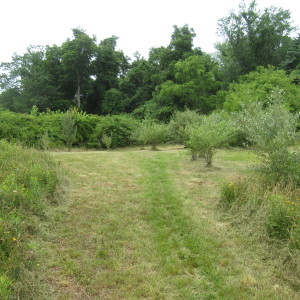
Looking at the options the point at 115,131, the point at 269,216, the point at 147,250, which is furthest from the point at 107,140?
the point at 269,216

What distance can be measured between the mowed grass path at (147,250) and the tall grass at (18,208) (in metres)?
0.30

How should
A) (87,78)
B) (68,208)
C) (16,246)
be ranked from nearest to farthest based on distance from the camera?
(16,246) → (68,208) → (87,78)

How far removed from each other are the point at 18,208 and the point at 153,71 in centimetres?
2897

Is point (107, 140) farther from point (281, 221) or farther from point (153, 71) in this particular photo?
point (153, 71)

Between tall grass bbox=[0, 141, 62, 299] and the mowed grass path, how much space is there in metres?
0.30

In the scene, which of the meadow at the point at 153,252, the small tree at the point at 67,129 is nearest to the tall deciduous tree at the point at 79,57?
the small tree at the point at 67,129

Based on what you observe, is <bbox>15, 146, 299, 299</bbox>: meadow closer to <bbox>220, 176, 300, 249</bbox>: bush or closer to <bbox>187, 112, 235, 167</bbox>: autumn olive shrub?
<bbox>220, 176, 300, 249</bbox>: bush

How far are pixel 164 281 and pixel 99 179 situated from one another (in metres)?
4.72

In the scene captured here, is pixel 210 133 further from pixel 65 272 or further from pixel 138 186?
pixel 65 272

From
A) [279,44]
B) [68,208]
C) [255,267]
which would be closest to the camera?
[255,267]

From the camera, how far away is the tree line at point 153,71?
2577 cm

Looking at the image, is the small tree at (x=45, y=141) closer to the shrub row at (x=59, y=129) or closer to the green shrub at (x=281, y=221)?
the shrub row at (x=59, y=129)

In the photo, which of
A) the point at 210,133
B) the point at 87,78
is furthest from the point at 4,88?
the point at 210,133

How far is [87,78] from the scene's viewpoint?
31844 millimetres
